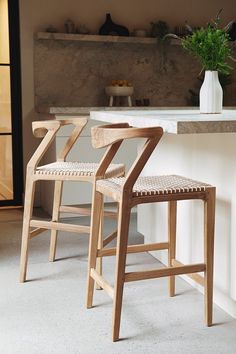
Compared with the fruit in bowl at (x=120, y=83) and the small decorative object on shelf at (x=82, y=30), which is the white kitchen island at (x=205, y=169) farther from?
the small decorative object on shelf at (x=82, y=30)

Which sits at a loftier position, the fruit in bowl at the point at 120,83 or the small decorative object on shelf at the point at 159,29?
the small decorative object on shelf at the point at 159,29

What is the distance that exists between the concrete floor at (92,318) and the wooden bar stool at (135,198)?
0.09 m

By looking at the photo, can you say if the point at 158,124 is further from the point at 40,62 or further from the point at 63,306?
the point at 40,62

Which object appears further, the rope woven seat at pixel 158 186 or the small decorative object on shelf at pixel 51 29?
the small decorative object on shelf at pixel 51 29

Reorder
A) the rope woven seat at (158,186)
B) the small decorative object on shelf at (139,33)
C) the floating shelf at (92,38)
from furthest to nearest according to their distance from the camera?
the small decorative object on shelf at (139,33), the floating shelf at (92,38), the rope woven seat at (158,186)

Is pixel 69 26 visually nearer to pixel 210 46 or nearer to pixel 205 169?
pixel 210 46

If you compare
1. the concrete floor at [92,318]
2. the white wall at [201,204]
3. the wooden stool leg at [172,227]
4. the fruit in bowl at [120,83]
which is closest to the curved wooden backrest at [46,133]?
the white wall at [201,204]

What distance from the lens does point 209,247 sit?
2156 millimetres

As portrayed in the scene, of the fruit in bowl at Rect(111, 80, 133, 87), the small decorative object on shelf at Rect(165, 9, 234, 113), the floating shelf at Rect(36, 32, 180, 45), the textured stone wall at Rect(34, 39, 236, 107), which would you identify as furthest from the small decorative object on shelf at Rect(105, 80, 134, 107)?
the small decorative object on shelf at Rect(165, 9, 234, 113)

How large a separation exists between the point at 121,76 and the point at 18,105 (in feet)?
3.47

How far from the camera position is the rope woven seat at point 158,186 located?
2027 millimetres

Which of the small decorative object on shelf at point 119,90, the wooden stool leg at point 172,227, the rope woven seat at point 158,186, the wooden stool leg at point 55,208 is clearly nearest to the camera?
the rope woven seat at point 158,186

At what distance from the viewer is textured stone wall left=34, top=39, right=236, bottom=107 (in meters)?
4.86

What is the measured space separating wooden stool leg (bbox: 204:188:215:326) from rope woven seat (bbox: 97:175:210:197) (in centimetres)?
7
